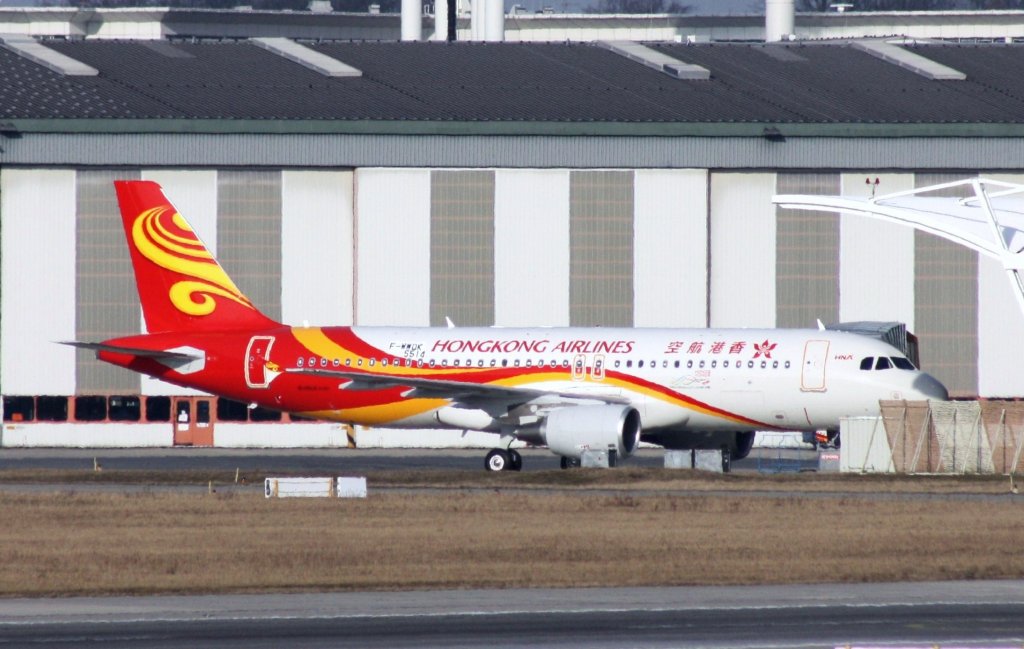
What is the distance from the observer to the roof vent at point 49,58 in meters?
69.0

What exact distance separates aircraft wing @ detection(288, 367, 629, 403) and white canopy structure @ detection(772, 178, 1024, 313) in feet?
31.3

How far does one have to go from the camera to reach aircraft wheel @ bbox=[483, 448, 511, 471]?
48781mm

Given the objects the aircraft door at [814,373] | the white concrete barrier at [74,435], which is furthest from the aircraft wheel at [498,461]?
the white concrete barrier at [74,435]

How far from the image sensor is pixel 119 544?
29.7 meters

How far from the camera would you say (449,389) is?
156ft

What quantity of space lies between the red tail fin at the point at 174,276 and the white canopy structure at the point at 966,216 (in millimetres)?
18771

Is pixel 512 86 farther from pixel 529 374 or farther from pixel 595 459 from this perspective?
pixel 595 459

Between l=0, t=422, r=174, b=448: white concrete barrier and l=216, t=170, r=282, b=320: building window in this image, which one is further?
l=216, t=170, r=282, b=320: building window

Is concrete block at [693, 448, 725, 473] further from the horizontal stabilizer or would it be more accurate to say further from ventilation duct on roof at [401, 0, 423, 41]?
ventilation duct on roof at [401, 0, 423, 41]

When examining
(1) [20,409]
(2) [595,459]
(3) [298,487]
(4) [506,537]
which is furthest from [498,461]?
(1) [20,409]

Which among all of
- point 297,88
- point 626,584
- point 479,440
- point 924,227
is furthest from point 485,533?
point 297,88

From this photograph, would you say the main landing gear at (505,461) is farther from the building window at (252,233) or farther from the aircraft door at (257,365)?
the building window at (252,233)

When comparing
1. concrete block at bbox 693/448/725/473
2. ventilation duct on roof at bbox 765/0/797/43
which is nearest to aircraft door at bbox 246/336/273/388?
concrete block at bbox 693/448/725/473

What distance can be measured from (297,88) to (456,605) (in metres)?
48.1
